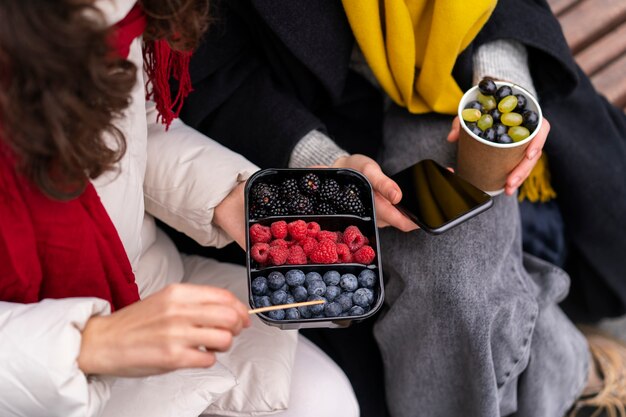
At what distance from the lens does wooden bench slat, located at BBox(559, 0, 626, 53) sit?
171 cm

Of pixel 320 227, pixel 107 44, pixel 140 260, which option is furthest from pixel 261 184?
pixel 107 44

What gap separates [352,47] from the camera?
4.30ft

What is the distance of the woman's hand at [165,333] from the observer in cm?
74

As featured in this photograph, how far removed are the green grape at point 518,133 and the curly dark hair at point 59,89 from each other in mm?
650

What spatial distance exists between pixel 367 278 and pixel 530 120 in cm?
41

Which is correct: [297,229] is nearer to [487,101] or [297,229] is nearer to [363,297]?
[363,297]

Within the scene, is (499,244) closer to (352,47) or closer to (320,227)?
(320,227)

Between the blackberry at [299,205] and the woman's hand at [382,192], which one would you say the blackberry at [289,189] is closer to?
the blackberry at [299,205]

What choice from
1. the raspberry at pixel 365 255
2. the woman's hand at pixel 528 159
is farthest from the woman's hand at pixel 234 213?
the woman's hand at pixel 528 159

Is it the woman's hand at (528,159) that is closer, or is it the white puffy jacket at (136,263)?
the white puffy jacket at (136,263)

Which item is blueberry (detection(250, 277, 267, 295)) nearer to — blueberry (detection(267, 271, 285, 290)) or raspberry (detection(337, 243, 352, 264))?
blueberry (detection(267, 271, 285, 290))

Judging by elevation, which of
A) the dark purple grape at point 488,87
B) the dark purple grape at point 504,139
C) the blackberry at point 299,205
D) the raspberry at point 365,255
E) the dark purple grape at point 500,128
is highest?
the dark purple grape at point 488,87

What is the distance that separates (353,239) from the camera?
1032 mm

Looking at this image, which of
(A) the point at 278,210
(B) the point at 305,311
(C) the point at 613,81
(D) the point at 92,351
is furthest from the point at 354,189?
(C) the point at 613,81
